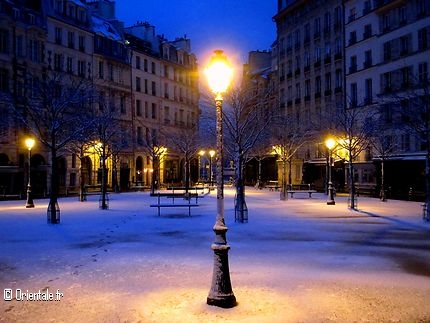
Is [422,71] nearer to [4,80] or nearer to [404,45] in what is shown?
[404,45]

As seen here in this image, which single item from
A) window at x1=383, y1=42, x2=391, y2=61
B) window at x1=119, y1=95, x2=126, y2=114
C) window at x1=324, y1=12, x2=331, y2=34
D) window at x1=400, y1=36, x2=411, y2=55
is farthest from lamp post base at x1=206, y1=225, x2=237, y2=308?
window at x1=119, y1=95, x2=126, y2=114

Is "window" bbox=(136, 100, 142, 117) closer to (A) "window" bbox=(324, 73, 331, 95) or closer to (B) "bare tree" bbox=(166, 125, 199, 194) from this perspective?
(B) "bare tree" bbox=(166, 125, 199, 194)

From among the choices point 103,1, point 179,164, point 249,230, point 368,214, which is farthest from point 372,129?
point 103,1

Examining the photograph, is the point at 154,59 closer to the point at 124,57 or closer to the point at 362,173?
the point at 124,57

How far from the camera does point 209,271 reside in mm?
9578

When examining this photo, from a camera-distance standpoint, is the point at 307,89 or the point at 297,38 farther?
the point at 297,38

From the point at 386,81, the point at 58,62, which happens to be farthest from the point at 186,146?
the point at 58,62

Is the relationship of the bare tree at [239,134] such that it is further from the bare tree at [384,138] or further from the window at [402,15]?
the window at [402,15]

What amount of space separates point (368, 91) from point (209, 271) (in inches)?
1624

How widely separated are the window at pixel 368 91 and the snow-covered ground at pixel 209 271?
102 feet

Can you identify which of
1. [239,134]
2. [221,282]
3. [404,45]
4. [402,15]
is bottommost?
[221,282]

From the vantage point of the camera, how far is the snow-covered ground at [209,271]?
7.06 meters

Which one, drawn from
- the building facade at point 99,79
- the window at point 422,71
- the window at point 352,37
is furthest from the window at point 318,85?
the building facade at point 99,79

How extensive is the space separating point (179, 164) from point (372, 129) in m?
38.1
